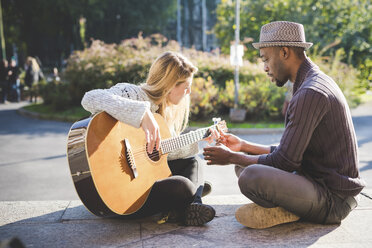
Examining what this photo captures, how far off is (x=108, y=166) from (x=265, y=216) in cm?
128

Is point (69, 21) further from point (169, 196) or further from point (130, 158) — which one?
point (169, 196)

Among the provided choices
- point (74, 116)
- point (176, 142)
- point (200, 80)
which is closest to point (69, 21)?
point (74, 116)

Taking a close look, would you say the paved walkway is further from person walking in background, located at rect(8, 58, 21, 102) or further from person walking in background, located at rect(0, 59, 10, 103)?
person walking in background, located at rect(8, 58, 21, 102)

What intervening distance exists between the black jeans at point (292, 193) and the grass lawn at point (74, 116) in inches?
237

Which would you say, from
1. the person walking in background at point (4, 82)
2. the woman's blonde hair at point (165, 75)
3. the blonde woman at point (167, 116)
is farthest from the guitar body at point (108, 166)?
the person walking in background at point (4, 82)

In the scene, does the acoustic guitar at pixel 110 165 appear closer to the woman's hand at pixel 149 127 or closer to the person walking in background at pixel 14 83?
the woman's hand at pixel 149 127

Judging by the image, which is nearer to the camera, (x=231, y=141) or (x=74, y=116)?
(x=231, y=141)

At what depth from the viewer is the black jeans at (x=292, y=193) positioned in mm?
3023

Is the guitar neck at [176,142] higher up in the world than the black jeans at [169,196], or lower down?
higher up

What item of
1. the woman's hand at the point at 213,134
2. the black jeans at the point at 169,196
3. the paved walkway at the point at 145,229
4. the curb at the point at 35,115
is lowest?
the curb at the point at 35,115

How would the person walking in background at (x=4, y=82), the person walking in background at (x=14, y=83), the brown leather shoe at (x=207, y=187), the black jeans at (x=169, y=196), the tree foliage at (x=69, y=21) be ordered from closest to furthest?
1. the black jeans at (x=169, y=196)
2. the brown leather shoe at (x=207, y=187)
3. the person walking in background at (x=4, y=82)
4. the person walking in background at (x=14, y=83)
5. the tree foliage at (x=69, y=21)

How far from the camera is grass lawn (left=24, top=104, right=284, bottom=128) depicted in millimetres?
10391

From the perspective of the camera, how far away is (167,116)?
393cm

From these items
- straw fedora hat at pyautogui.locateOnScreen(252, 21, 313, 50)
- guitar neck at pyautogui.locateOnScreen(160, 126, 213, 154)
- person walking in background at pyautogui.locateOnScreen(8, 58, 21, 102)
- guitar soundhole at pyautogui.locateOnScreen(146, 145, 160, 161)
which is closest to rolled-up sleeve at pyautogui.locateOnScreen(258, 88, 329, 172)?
straw fedora hat at pyautogui.locateOnScreen(252, 21, 313, 50)
